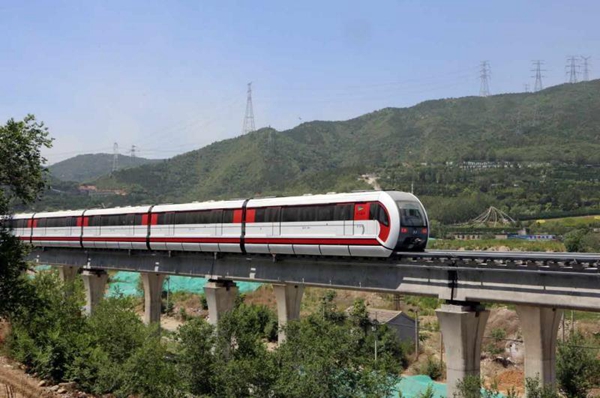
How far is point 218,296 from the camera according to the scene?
1618 inches

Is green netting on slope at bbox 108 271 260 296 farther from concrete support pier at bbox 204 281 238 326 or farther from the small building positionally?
concrete support pier at bbox 204 281 238 326

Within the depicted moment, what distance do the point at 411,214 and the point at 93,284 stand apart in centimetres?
3505

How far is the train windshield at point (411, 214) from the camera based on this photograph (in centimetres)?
2922

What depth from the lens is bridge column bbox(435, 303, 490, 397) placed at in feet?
87.9

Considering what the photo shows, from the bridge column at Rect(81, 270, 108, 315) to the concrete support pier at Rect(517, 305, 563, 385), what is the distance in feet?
126

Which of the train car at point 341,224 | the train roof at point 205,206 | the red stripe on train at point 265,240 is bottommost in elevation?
the red stripe on train at point 265,240

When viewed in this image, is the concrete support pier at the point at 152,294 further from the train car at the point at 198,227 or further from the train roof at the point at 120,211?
the train car at the point at 198,227

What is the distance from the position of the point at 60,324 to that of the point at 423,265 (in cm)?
2211

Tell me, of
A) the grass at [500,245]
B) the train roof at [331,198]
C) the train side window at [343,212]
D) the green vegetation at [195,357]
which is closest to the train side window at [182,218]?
the green vegetation at [195,357]

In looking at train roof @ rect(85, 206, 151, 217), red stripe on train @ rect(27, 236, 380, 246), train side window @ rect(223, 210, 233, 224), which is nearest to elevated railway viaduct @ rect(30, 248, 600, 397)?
red stripe on train @ rect(27, 236, 380, 246)

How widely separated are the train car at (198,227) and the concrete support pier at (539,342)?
662 inches

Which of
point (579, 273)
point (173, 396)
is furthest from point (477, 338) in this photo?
point (173, 396)

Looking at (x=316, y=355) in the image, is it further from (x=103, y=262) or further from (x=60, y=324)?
(x=103, y=262)

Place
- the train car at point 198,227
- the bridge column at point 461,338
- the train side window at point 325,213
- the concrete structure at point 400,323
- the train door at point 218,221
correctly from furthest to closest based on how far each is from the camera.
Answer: the concrete structure at point 400,323, the train door at point 218,221, the train car at point 198,227, the train side window at point 325,213, the bridge column at point 461,338
